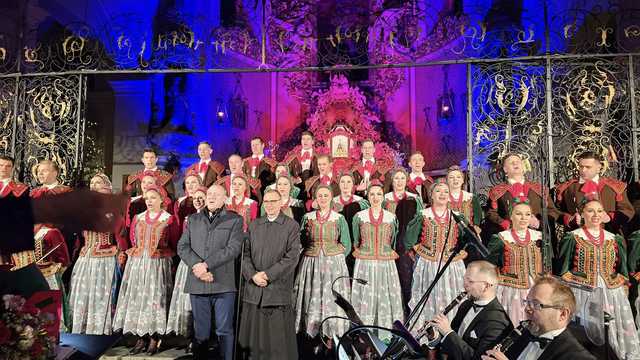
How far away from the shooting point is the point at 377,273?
5980 millimetres

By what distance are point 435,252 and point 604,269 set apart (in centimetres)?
158

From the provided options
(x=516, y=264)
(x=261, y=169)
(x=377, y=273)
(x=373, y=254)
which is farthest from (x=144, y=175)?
(x=516, y=264)

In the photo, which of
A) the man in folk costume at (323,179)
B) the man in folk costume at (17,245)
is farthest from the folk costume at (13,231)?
the man in folk costume at (323,179)

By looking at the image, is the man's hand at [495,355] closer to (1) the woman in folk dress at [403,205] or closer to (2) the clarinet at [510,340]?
(2) the clarinet at [510,340]

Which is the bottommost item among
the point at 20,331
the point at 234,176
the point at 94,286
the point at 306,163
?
the point at 94,286

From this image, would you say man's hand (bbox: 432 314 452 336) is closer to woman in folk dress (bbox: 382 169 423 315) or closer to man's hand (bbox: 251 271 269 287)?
man's hand (bbox: 251 271 269 287)

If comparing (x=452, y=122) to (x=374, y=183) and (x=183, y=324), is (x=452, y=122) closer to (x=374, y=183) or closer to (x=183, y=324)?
(x=374, y=183)

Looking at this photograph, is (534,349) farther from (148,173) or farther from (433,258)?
(148,173)

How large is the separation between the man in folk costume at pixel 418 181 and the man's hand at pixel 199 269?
9.73ft

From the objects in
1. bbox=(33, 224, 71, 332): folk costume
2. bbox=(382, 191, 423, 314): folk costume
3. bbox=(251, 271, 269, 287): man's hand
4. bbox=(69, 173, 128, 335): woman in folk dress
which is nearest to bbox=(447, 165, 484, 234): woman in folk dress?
bbox=(382, 191, 423, 314): folk costume

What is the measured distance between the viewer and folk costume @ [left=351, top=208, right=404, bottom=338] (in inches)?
233

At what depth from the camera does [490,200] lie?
6.69m

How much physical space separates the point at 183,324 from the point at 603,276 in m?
4.16

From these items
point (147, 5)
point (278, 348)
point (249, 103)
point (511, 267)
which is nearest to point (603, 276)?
point (511, 267)
